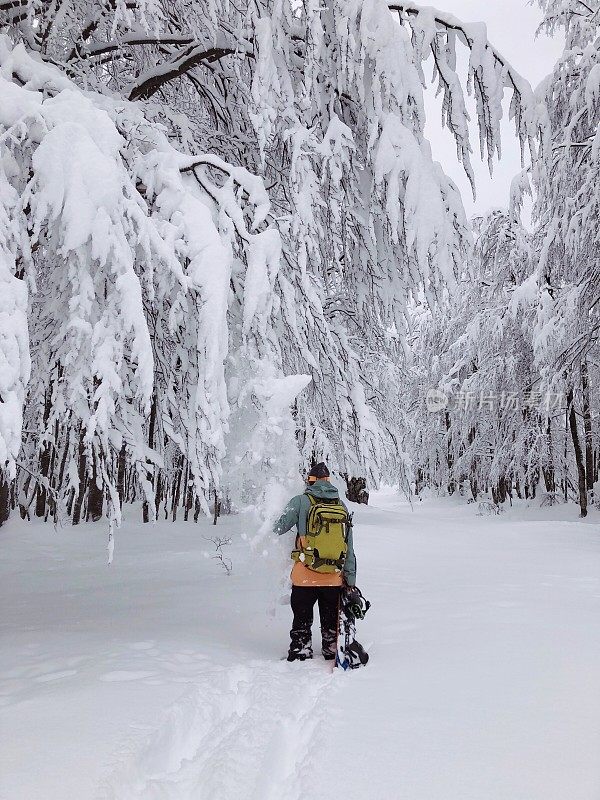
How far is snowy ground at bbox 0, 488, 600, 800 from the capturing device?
2.58 meters

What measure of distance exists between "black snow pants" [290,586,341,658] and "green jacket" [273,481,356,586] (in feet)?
0.57

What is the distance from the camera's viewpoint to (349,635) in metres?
4.55

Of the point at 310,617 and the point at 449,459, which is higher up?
the point at 449,459

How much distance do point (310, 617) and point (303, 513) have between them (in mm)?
764

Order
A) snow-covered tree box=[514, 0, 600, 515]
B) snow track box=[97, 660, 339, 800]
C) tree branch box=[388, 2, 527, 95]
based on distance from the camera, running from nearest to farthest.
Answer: snow track box=[97, 660, 339, 800] → tree branch box=[388, 2, 527, 95] → snow-covered tree box=[514, 0, 600, 515]

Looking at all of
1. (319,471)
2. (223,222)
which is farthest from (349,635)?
(223,222)

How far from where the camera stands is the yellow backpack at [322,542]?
15.1ft

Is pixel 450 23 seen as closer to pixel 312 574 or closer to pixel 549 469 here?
pixel 312 574

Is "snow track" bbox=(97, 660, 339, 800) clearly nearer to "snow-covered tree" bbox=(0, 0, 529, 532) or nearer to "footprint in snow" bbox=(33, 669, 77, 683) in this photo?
"footprint in snow" bbox=(33, 669, 77, 683)

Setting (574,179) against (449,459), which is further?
(449,459)

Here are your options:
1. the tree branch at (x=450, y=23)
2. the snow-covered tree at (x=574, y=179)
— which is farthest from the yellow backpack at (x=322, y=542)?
the snow-covered tree at (x=574, y=179)

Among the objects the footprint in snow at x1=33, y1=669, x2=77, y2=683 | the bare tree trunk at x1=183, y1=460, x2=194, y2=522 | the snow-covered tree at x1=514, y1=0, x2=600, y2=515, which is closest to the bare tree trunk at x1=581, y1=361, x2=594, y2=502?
the snow-covered tree at x1=514, y1=0, x2=600, y2=515

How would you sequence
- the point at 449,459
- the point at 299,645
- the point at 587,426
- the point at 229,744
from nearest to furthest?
1. the point at 229,744
2. the point at 299,645
3. the point at 587,426
4. the point at 449,459

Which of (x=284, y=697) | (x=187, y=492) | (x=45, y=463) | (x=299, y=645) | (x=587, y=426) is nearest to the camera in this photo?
(x=284, y=697)
